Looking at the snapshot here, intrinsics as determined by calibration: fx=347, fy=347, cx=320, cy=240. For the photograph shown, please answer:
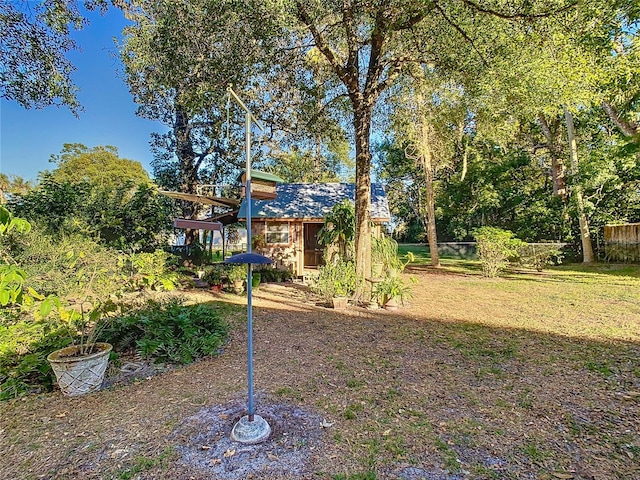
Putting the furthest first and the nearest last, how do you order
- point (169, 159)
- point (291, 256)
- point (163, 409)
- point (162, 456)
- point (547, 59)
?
point (169, 159)
point (291, 256)
point (547, 59)
point (163, 409)
point (162, 456)

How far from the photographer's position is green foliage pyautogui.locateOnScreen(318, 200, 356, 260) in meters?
8.33

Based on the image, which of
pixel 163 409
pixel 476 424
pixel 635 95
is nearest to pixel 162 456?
pixel 163 409

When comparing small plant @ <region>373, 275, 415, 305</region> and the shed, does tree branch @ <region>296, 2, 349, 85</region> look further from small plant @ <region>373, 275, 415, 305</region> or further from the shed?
the shed

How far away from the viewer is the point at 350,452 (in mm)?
2387

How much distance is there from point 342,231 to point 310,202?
4442 mm

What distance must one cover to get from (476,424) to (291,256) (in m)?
9.53

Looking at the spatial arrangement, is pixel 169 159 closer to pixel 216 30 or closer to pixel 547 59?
pixel 216 30

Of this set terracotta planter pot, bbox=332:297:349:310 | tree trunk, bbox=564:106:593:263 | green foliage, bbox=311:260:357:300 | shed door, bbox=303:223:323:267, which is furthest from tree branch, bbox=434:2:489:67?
tree trunk, bbox=564:106:593:263

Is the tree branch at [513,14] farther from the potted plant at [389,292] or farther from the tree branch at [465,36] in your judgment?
the potted plant at [389,292]

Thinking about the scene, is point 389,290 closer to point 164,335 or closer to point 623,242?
point 164,335

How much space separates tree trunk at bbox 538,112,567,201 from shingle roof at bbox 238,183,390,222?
8356 millimetres

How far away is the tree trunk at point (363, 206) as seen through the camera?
730 centimetres

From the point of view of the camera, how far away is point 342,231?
841cm

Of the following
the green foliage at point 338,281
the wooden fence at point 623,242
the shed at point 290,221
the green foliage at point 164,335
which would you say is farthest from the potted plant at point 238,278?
the wooden fence at point 623,242
